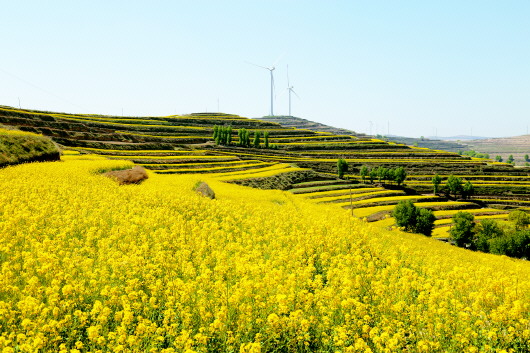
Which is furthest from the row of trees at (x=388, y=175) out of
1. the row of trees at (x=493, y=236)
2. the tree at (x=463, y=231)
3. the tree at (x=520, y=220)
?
the tree at (x=463, y=231)

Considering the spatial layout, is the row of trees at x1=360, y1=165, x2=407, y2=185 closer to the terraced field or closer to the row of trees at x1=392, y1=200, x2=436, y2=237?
the terraced field

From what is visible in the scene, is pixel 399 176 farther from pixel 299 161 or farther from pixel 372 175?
pixel 299 161

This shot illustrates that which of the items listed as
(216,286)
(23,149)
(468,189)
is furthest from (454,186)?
(216,286)

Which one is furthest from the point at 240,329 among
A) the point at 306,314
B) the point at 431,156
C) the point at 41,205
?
the point at 431,156

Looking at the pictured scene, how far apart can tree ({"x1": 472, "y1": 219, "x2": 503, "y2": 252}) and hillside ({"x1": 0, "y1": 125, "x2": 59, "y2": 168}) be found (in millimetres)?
64006

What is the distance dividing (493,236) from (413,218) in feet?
45.7

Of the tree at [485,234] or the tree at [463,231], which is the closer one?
the tree at [485,234]

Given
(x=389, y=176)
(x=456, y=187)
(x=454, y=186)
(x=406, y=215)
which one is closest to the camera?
(x=406, y=215)

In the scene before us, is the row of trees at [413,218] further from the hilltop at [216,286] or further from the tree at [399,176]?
the hilltop at [216,286]

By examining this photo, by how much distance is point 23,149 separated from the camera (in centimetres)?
3216

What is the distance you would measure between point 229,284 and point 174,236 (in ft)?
14.4

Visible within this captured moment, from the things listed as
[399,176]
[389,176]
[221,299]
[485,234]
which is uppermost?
[221,299]

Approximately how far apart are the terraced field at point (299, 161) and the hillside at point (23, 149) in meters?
21.6

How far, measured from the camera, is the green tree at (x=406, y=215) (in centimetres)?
5841
